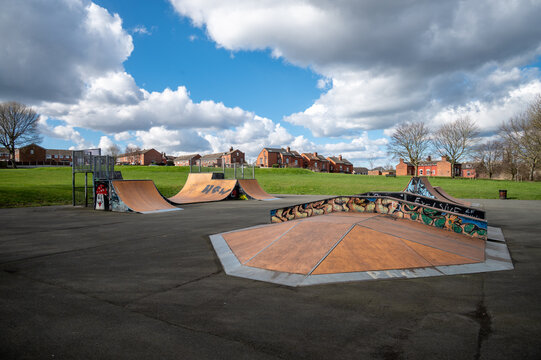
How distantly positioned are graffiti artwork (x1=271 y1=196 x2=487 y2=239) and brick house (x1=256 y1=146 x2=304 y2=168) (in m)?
87.0

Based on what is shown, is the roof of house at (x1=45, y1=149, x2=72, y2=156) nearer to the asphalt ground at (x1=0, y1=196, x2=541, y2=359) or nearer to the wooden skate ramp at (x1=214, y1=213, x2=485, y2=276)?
the asphalt ground at (x1=0, y1=196, x2=541, y2=359)

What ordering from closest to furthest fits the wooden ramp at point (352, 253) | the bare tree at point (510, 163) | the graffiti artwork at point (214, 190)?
the wooden ramp at point (352, 253), the graffiti artwork at point (214, 190), the bare tree at point (510, 163)

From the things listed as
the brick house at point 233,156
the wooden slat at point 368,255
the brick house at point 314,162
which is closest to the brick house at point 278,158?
the brick house at point 314,162

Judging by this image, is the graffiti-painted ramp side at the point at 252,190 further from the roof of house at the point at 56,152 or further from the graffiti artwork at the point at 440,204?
the roof of house at the point at 56,152

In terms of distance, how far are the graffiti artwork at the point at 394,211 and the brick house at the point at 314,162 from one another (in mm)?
97348

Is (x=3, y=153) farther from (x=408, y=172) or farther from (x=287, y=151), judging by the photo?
(x=408, y=172)

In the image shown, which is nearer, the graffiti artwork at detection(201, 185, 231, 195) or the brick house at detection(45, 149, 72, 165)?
the graffiti artwork at detection(201, 185, 231, 195)

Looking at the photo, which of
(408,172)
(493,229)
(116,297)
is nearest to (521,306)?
(116,297)

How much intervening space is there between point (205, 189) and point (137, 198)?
7318 millimetres

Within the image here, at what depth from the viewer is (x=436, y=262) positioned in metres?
5.51

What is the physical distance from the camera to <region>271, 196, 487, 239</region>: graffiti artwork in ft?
24.8

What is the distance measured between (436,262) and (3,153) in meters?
109

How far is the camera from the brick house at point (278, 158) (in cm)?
9812

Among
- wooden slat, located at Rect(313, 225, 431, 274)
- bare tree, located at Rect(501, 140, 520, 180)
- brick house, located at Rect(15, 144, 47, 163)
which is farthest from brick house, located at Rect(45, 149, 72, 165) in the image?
bare tree, located at Rect(501, 140, 520, 180)
